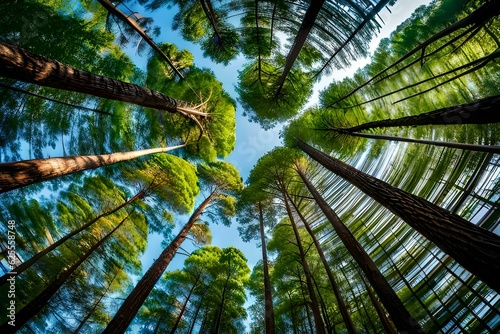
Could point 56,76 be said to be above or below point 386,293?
above

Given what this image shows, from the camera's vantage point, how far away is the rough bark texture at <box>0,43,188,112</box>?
6.94 feet

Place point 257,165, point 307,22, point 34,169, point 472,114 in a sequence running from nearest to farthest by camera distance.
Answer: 1. point 472,114
2. point 34,169
3. point 307,22
4. point 257,165

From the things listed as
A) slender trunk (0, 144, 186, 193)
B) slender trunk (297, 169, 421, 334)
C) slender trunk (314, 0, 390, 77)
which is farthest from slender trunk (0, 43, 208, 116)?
slender trunk (297, 169, 421, 334)

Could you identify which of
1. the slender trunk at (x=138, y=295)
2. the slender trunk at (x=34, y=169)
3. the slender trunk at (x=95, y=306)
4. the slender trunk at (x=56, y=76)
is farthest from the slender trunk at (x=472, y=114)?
the slender trunk at (x=95, y=306)

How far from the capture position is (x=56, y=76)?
100 inches

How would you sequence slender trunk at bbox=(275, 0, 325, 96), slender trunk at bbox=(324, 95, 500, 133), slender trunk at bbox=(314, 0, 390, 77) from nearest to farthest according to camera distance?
slender trunk at bbox=(324, 95, 500, 133) < slender trunk at bbox=(275, 0, 325, 96) < slender trunk at bbox=(314, 0, 390, 77)

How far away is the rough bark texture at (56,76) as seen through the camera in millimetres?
2115

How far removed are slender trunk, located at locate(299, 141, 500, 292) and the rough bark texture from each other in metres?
4.03

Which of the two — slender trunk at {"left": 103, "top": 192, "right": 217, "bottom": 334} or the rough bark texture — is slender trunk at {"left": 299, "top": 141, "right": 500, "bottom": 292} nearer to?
the rough bark texture

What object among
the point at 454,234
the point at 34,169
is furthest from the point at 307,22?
the point at 34,169

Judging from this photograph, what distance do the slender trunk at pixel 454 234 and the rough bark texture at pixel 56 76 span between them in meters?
4.03

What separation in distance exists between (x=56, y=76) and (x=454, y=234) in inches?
171

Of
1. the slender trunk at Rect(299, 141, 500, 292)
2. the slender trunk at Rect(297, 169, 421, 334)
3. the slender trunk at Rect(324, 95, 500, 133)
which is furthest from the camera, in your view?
the slender trunk at Rect(297, 169, 421, 334)

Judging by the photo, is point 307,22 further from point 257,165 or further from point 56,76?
point 257,165
